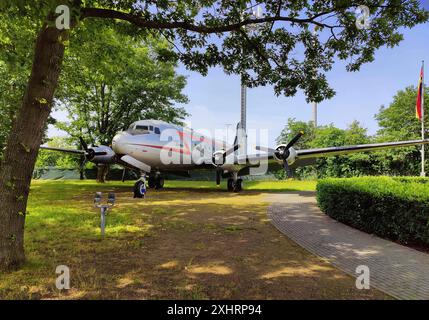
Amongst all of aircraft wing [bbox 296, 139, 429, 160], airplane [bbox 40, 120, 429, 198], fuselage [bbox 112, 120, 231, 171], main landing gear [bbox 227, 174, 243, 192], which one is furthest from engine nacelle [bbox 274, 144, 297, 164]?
fuselage [bbox 112, 120, 231, 171]

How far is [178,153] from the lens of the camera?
1975cm

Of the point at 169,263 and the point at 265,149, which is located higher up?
the point at 265,149

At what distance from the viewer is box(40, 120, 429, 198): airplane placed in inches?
654

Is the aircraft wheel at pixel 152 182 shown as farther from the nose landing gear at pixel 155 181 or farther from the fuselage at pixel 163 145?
the fuselage at pixel 163 145

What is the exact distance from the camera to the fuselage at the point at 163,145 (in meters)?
16.5

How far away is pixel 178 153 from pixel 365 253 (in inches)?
576

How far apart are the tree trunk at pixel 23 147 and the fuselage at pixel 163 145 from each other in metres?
10.9

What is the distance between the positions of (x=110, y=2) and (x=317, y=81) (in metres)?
6.82

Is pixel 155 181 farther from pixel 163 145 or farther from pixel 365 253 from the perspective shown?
pixel 365 253

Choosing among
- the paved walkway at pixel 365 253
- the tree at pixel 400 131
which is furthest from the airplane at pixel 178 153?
the tree at pixel 400 131

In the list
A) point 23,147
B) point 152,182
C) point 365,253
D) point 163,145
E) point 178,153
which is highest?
point 163,145

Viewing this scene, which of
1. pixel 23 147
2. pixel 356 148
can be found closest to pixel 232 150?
pixel 356 148

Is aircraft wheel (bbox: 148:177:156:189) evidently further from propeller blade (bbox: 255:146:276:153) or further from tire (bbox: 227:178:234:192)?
propeller blade (bbox: 255:146:276:153)

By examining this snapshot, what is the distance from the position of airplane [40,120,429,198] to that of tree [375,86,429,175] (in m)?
21.6
